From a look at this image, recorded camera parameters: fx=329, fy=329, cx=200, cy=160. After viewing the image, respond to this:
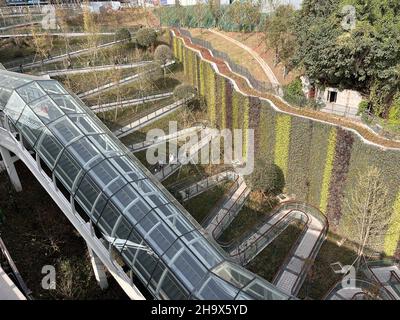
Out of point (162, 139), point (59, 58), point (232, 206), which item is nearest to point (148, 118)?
point (162, 139)

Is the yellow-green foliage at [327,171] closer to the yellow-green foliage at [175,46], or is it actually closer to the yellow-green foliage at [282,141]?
the yellow-green foliage at [282,141]

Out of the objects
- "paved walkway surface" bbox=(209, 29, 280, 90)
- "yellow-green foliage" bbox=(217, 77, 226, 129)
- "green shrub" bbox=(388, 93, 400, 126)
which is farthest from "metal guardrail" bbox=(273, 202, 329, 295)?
"paved walkway surface" bbox=(209, 29, 280, 90)

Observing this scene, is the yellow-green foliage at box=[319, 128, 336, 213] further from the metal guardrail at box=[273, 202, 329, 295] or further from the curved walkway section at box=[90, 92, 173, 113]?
the curved walkway section at box=[90, 92, 173, 113]

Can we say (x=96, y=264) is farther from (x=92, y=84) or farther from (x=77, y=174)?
(x=92, y=84)

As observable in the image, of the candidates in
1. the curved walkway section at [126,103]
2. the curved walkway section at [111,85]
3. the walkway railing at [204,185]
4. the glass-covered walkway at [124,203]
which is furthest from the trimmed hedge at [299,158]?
the curved walkway section at [111,85]

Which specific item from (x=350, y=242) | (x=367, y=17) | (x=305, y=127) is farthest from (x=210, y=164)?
(x=367, y=17)

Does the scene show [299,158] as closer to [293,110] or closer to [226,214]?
[293,110]
